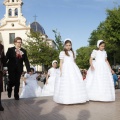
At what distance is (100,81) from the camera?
10344 mm

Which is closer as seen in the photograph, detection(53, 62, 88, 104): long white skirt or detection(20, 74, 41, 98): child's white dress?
detection(53, 62, 88, 104): long white skirt

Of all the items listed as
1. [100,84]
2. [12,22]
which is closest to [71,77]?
[100,84]

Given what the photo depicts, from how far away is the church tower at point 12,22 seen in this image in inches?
3205

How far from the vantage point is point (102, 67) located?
1055 centimetres

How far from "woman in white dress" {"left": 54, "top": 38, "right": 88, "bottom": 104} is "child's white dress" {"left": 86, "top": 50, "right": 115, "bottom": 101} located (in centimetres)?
70

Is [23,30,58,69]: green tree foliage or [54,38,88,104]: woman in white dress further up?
[23,30,58,69]: green tree foliage

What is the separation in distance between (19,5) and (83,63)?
2298 centimetres

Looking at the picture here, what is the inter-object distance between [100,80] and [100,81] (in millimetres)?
32

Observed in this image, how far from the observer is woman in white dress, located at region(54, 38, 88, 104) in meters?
9.41

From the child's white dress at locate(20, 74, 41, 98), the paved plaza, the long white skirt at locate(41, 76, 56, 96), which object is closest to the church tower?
the long white skirt at locate(41, 76, 56, 96)

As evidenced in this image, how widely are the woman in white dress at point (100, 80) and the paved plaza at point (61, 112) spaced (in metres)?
0.46

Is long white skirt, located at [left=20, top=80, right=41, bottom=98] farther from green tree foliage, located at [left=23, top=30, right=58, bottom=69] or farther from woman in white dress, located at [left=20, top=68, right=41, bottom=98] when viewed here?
green tree foliage, located at [left=23, top=30, right=58, bottom=69]

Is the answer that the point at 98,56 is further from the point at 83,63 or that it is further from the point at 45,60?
the point at 83,63

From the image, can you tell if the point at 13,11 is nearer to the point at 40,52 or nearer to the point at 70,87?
the point at 40,52
